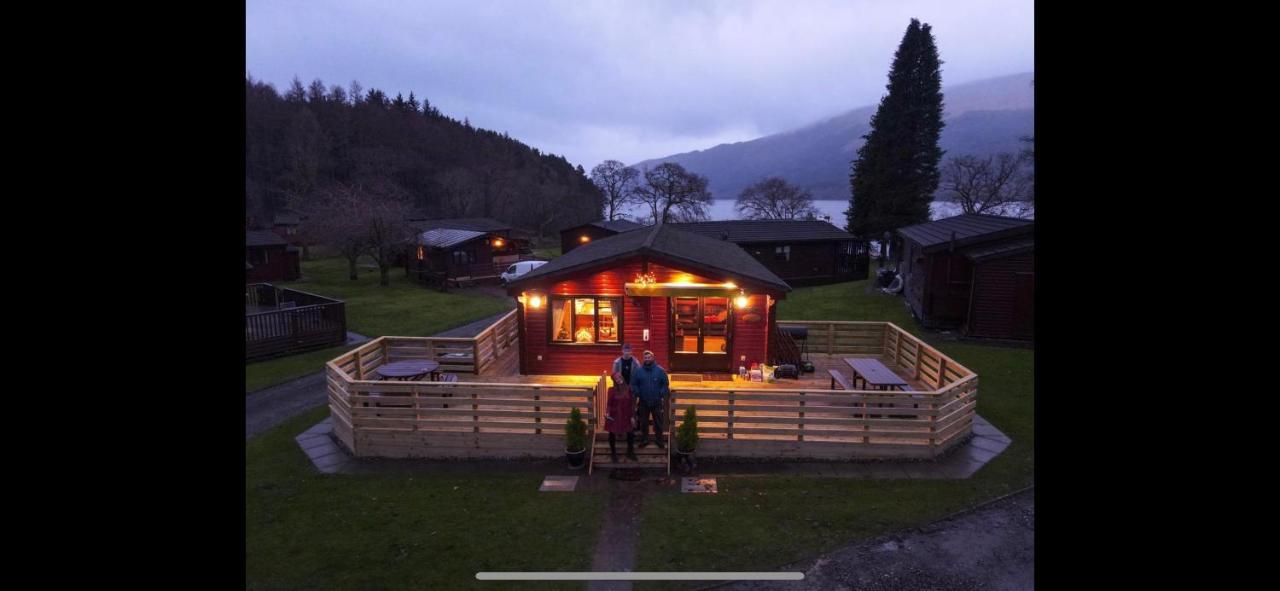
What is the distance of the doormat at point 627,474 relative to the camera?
31.7ft

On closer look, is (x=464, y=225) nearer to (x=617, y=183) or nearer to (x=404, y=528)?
(x=404, y=528)

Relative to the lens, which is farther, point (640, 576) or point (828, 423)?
point (828, 423)

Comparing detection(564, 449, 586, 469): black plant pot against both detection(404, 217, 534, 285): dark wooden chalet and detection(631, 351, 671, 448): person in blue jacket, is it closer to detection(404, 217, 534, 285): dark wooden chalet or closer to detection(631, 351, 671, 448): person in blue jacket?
detection(631, 351, 671, 448): person in blue jacket

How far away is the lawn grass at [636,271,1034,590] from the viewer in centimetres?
748

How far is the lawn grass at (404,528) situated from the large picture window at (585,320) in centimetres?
526

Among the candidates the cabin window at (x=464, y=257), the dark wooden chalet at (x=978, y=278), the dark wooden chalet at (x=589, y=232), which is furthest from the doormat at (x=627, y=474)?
the dark wooden chalet at (x=589, y=232)

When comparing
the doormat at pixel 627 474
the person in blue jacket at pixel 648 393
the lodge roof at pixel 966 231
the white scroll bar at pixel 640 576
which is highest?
the lodge roof at pixel 966 231

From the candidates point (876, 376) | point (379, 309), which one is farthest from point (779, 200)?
point (876, 376)

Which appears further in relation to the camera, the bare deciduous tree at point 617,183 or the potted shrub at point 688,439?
the bare deciduous tree at point 617,183

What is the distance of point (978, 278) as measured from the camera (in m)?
18.9

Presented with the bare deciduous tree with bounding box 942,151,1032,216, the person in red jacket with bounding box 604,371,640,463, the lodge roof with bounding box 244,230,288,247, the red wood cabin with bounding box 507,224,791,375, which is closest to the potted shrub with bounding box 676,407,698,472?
the person in red jacket with bounding box 604,371,640,463

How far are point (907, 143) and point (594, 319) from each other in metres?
35.2

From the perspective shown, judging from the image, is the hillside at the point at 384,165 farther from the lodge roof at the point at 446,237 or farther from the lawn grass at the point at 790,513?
the lawn grass at the point at 790,513

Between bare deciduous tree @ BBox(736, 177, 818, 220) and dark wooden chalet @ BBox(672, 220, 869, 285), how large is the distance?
26.1 metres
